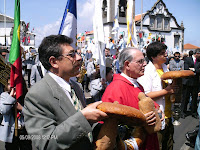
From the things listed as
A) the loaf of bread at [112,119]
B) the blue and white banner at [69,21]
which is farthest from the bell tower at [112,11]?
the loaf of bread at [112,119]

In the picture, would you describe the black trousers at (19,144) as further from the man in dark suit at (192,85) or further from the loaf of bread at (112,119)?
the man in dark suit at (192,85)

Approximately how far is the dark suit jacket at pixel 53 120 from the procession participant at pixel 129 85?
69 centimetres

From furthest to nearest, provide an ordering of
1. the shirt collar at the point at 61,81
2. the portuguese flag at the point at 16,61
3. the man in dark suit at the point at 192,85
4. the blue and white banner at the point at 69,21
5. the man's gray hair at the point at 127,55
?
the man in dark suit at the point at 192,85
the blue and white banner at the point at 69,21
the portuguese flag at the point at 16,61
the man's gray hair at the point at 127,55
the shirt collar at the point at 61,81

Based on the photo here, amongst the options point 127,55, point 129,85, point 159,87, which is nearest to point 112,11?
point 159,87

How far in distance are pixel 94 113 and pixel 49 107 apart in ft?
1.23

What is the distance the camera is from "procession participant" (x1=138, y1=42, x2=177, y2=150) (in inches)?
118

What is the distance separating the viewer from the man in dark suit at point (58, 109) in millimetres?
1398

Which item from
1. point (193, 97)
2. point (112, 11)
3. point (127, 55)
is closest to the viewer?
point (127, 55)

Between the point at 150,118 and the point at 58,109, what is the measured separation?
2.47ft

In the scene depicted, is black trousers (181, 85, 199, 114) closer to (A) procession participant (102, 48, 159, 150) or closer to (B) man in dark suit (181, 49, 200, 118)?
(B) man in dark suit (181, 49, 200, 118)

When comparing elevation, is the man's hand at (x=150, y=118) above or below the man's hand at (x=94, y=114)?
below

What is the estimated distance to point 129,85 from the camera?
2.36 m

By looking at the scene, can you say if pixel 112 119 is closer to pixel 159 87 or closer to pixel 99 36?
pixel 159 87

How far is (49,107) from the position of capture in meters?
1.53
